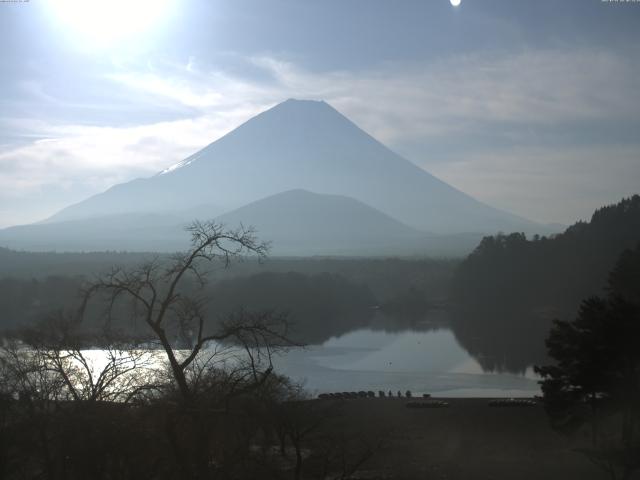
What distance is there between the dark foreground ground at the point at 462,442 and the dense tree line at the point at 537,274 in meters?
16.9

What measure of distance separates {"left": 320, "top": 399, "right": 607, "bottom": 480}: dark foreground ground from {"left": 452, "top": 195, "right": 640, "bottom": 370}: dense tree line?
1694 cm

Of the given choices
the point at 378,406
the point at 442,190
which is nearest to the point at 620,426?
the point at 378,406

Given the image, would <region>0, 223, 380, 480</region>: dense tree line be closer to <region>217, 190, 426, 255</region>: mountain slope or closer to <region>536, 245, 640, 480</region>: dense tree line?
<region>536, 245, 640, 480</region>: dense tree line

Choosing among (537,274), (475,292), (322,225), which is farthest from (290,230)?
(537,274)

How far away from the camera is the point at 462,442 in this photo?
42.8 feet

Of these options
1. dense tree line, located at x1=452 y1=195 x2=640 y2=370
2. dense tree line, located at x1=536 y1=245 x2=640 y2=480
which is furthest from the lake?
dense tree line, located at x1=536 y1=245 x2=640 y2=480

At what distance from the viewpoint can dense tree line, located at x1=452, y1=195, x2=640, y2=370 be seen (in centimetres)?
3816

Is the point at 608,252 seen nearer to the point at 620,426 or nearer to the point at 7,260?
the point at 620,426

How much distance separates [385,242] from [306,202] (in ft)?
63.5

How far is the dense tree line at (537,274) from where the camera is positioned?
38.2m

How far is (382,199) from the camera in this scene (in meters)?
180

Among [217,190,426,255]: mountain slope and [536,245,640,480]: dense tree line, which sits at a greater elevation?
[217,190,426,255]: mountain slope

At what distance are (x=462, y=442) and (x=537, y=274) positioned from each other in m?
33.7

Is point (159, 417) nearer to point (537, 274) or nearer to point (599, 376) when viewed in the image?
point (599, 376)
